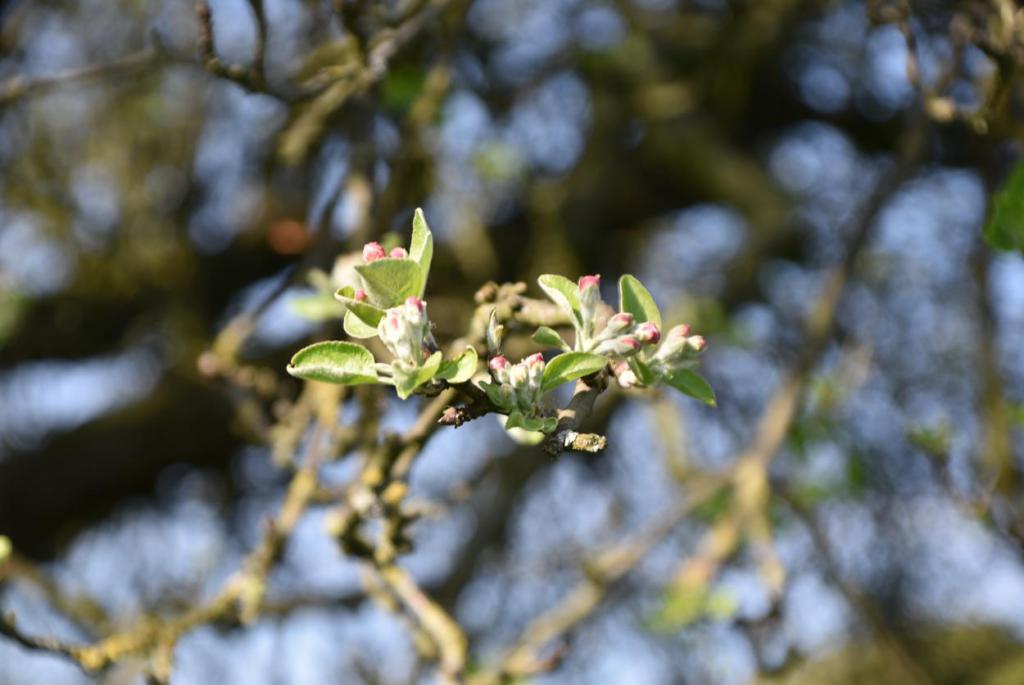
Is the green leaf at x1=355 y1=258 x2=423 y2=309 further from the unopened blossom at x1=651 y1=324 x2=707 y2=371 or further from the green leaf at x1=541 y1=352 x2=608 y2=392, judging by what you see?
the unopened blossom at x1=651 y1=324 x2=707 y2=371

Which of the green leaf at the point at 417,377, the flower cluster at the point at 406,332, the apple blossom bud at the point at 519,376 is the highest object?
the flower cluster at the point at 406,332

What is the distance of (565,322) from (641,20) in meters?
2.73

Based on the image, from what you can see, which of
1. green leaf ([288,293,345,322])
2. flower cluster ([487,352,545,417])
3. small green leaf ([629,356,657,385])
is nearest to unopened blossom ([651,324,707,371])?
small green leaf ([629,356,657,385])

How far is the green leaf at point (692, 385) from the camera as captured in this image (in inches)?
41.9

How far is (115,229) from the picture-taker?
13.1 ft

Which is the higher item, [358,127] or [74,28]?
[358,127]

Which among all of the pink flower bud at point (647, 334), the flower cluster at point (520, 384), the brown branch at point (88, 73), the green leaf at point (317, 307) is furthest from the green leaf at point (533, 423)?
the brown branch at point (88, 73)

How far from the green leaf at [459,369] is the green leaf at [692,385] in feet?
0.73

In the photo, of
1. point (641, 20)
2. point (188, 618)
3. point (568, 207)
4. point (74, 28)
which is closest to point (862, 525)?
point (568, 207)

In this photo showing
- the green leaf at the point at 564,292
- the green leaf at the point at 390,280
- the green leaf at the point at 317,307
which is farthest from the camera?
the green leaf at the point at 317,307

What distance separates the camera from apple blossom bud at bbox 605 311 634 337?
968 mm

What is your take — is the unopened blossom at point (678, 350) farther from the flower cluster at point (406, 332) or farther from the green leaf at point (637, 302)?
the flower cluster at point (406, 332)

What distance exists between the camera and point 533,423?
92 centimetres

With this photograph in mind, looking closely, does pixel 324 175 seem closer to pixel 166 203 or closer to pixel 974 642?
pixel 166 203
